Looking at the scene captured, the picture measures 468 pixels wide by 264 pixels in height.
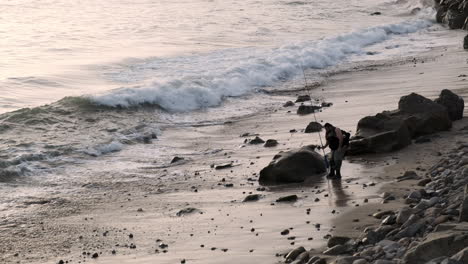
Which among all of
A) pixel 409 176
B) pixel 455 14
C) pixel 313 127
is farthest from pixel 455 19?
pixel 409 176

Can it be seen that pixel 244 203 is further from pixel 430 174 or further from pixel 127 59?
pixel 127 59

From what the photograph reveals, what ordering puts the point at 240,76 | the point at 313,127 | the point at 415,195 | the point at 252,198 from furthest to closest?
1. the point at 240,76
2. the point at 313,127
3. the point at 252,198
4. the point at 415,195

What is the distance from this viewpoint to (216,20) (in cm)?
4241

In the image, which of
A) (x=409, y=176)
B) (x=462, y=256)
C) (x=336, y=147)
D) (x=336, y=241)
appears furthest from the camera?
(x=336, y=147)

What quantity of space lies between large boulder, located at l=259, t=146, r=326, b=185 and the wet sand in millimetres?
Result: 230

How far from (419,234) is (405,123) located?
5.62 meters

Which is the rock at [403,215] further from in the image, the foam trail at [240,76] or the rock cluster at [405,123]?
the foam trail at [240,76]

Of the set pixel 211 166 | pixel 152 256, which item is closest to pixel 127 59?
pixel 211 166

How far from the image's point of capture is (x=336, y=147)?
38.8 ft

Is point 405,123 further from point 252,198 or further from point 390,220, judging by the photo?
point 390,220

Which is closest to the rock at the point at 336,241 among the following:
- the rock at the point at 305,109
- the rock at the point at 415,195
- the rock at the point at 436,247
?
the rock at the point at 415,195

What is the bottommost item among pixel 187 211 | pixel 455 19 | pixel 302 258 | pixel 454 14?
pixel 455 19

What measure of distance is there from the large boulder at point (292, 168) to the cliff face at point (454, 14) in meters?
23.0

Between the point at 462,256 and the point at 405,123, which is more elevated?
the point at 462,256
